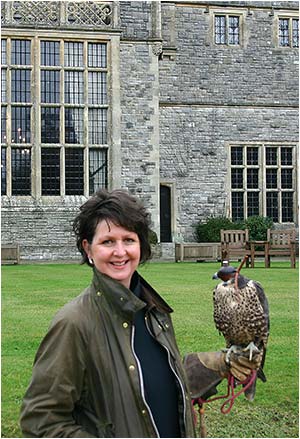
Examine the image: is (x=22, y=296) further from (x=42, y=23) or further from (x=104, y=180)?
(x=42, y=23)

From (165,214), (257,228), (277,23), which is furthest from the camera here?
(277,23)

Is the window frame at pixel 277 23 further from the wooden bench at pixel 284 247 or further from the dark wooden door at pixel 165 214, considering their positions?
the wooden bench at pixel 284 247

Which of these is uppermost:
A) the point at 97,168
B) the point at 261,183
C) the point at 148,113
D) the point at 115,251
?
the point at 148,113

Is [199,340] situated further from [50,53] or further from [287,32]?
[287,32]

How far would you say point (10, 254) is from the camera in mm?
16094

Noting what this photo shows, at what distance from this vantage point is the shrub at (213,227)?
18.4m

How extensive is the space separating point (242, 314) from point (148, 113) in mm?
16437

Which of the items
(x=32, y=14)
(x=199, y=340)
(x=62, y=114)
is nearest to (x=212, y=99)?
(x=62, y=114)

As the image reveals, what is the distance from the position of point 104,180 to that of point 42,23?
4.32 m

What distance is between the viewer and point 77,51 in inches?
680

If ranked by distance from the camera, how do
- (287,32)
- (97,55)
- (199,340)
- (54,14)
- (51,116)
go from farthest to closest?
(287,32) < (97,55) < (54,14) < (51,116) < (199,340)

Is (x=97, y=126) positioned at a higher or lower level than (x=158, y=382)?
higher

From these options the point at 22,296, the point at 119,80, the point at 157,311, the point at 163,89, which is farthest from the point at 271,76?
the point at 157,311

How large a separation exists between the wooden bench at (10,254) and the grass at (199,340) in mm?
5823
